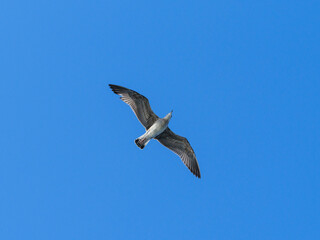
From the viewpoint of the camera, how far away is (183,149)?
853 inches

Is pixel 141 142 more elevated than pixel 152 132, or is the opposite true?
pixel 152 132

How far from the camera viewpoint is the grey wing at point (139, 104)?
20312 mm

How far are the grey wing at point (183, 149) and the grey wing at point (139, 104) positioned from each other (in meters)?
1.16

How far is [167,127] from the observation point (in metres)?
21.0

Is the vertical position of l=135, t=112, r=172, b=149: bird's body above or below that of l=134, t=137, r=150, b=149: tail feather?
above

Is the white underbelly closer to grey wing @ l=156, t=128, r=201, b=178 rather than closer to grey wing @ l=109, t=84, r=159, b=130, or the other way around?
grey wing @ l=109, t=84, r=159, b=130

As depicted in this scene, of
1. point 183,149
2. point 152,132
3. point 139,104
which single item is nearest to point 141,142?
point 152,132

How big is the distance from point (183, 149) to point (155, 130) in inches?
90.5

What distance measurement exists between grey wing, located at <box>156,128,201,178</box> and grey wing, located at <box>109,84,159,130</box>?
1.16m

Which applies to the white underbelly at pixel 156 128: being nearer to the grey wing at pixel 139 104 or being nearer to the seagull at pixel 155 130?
the seagull at pixel 155 130

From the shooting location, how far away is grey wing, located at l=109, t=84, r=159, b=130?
2031cm

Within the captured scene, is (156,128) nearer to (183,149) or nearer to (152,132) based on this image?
(152,132)

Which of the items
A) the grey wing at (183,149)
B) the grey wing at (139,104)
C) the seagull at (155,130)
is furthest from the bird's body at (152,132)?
the grey wing at (183,149)

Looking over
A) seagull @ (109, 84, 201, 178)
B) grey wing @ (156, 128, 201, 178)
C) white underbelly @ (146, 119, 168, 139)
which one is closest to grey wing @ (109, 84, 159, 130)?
seagull @ (109, 84, 201, 178)
